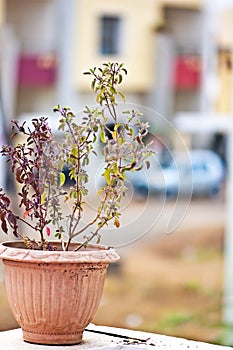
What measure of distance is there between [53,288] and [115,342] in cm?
15

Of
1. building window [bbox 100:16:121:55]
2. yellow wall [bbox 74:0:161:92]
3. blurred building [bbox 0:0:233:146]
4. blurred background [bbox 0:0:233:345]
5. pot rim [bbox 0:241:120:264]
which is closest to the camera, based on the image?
pot rim [bbox 0:241:120:264]

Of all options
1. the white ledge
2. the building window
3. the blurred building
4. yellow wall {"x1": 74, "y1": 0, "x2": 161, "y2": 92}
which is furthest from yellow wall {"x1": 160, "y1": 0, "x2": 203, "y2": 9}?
the white ledge

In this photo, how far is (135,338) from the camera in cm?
127

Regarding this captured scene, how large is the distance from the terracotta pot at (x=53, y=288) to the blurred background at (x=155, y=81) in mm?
4286

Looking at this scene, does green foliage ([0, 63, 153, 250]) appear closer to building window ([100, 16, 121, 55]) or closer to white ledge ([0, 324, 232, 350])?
white ledge ([0, 324, 232, 350])

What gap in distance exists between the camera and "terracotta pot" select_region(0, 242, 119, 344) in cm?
114

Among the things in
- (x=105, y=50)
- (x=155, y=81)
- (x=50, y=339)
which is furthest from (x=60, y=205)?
(x=155, y=81)

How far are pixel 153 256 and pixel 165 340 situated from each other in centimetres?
667

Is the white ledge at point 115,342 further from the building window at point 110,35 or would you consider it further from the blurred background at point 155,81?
the building window at point 110,35

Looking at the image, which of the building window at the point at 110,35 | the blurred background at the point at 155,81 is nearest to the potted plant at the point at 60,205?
the blurred background at the point at 155,81

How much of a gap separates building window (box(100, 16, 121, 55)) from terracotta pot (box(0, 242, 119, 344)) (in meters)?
7.72

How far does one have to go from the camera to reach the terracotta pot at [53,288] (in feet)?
3.74

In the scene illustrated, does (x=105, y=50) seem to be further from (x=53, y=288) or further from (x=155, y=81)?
(x=53, y=288)

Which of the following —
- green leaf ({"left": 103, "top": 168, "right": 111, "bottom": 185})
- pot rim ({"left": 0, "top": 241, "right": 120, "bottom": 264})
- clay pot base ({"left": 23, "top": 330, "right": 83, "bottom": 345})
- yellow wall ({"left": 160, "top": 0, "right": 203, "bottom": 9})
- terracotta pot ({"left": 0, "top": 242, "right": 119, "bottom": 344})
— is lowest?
clay pot base ({"left": 23, "top": 330, "right": 83, "bottom": 345})
